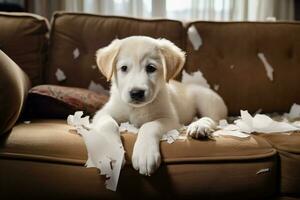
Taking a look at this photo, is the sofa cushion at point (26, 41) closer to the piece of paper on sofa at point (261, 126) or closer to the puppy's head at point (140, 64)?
the puppy's head at point (140, 64)

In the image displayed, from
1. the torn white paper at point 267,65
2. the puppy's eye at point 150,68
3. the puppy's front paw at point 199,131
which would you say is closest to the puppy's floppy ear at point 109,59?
the puppy's eye at point 150,68

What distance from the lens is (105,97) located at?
2.10m

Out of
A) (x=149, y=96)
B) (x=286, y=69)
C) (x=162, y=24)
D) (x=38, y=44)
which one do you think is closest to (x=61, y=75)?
(x=38, y=44)

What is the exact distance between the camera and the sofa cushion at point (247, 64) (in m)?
2.26

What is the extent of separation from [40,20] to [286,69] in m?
1.34

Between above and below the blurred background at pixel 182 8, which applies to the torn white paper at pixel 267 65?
below

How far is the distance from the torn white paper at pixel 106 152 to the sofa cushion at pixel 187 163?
24mm

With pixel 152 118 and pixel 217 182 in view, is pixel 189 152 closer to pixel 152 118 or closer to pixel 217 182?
pixel 217 182

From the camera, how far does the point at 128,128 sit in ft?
5.37

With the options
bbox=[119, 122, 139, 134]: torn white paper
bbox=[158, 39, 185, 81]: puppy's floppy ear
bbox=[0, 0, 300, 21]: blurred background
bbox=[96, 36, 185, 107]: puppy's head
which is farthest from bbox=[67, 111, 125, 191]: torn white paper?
bbox=[0, 0, 300, 21]: blurred background

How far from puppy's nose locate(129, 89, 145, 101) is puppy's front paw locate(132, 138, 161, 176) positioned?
250mm

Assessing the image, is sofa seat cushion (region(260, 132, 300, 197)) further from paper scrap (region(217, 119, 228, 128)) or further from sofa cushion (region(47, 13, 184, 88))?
sofa cushion (region(47, 13, 184, 88))

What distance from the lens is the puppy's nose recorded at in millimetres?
1565

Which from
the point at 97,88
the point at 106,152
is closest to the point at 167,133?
the point at 106,152
